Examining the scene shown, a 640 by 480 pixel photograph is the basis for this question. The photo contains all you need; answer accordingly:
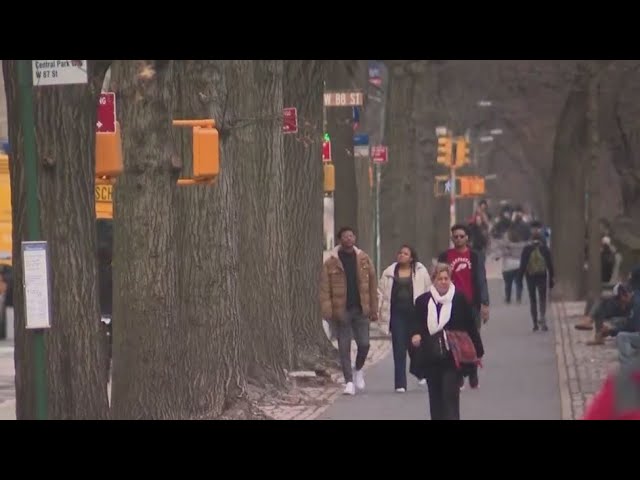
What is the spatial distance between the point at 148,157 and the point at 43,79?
3121mm

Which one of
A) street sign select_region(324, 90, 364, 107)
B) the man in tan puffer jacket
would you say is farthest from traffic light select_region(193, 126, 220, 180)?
street sign select_region(324, 90, 364, 107)

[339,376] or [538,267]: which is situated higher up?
[538,267]

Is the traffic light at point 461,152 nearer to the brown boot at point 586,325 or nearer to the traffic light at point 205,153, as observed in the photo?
the brown boot at point 586,325

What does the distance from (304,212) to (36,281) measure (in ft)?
35.1

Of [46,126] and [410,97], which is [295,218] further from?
[410,97]

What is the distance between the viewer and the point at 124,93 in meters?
14.9

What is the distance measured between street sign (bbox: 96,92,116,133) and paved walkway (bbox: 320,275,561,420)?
4.10 meters

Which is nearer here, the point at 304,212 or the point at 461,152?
the point at 304,212

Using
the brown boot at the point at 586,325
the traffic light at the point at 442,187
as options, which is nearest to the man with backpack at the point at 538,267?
the brown boot at the point at 586,325

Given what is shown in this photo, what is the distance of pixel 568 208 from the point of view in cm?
3725

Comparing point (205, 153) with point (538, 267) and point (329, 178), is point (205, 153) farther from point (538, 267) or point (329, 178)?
point (538, 267)

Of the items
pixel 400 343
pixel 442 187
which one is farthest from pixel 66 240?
pixel 442 187
